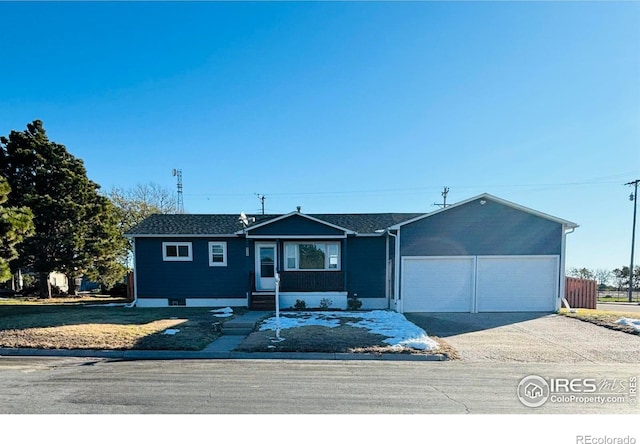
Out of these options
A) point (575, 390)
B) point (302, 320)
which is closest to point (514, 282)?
point (575, 390)

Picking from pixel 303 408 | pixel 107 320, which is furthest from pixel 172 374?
pixel 107 320

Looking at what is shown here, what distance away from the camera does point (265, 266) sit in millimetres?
12969

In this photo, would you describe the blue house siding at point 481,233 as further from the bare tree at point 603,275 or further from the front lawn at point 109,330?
the bare tree at point 603,275

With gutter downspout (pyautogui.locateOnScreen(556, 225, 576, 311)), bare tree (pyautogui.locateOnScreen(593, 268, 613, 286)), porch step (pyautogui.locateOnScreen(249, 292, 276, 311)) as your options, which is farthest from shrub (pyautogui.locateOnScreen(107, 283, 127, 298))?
bare tree (pyautogui.locateOnScreen(593, 268, 613, 286))

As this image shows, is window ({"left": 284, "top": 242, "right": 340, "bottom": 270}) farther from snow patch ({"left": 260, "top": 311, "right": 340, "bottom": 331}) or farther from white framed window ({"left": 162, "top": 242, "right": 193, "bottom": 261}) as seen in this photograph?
white framed window ({"left": 162, "top": 242, "right": 193, "bottom": 261})

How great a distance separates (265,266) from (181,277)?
3.63m

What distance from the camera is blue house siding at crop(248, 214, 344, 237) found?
12.3 m

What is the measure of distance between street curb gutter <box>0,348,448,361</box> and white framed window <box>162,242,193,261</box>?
634 centimetres

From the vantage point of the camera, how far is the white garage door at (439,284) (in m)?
11.4

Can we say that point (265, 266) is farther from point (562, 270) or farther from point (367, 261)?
point (562, 270)

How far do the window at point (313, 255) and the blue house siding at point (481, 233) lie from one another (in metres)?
2.97

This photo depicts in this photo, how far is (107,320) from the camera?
9578mm

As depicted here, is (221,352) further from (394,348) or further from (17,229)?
(17,229)

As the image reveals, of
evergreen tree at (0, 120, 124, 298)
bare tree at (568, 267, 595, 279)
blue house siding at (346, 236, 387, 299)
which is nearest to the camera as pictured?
blue house siding at (346, 236, 387, 299)
